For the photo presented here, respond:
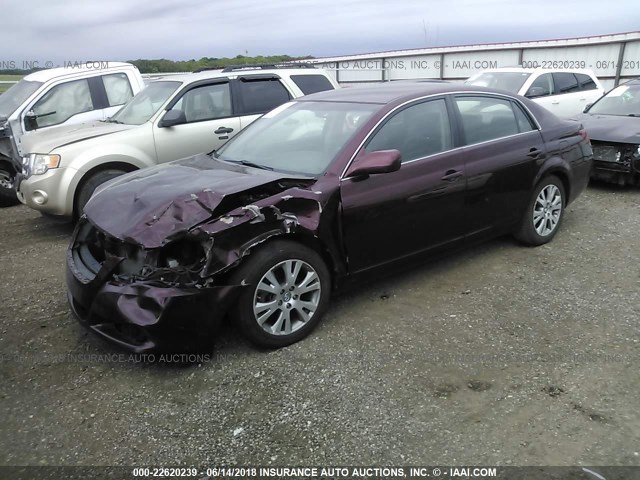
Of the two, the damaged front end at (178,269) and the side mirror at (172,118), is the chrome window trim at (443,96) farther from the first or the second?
the side mirror at (172,118)

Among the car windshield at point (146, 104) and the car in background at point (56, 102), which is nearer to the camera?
the car windshield at point (146, 104)

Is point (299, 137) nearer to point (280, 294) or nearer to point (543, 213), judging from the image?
point (280, 294)

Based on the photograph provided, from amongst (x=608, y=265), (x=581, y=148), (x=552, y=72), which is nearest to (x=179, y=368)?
(x=608, y=265)

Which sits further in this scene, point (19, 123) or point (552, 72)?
point (552, 72)

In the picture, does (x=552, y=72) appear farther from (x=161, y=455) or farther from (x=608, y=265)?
(x=161, y=455)

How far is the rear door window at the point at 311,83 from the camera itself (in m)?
7.78

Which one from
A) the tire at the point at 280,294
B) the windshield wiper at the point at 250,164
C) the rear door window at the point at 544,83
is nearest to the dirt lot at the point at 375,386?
the tire at the point at 280,294

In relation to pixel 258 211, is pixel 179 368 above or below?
below

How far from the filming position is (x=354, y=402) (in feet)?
9.95

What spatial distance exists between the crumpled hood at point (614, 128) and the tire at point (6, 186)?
334 inches

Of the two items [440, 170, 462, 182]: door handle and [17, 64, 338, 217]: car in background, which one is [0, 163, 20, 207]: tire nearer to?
[17, 64, 338, 217]: car in background

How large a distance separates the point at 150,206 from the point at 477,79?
8.90 meters

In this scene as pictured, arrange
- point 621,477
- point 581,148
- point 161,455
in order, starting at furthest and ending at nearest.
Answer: point 581,148 < point 161,455 < point 621,477

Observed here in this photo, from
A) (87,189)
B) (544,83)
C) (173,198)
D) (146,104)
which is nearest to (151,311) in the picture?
(173,198)
